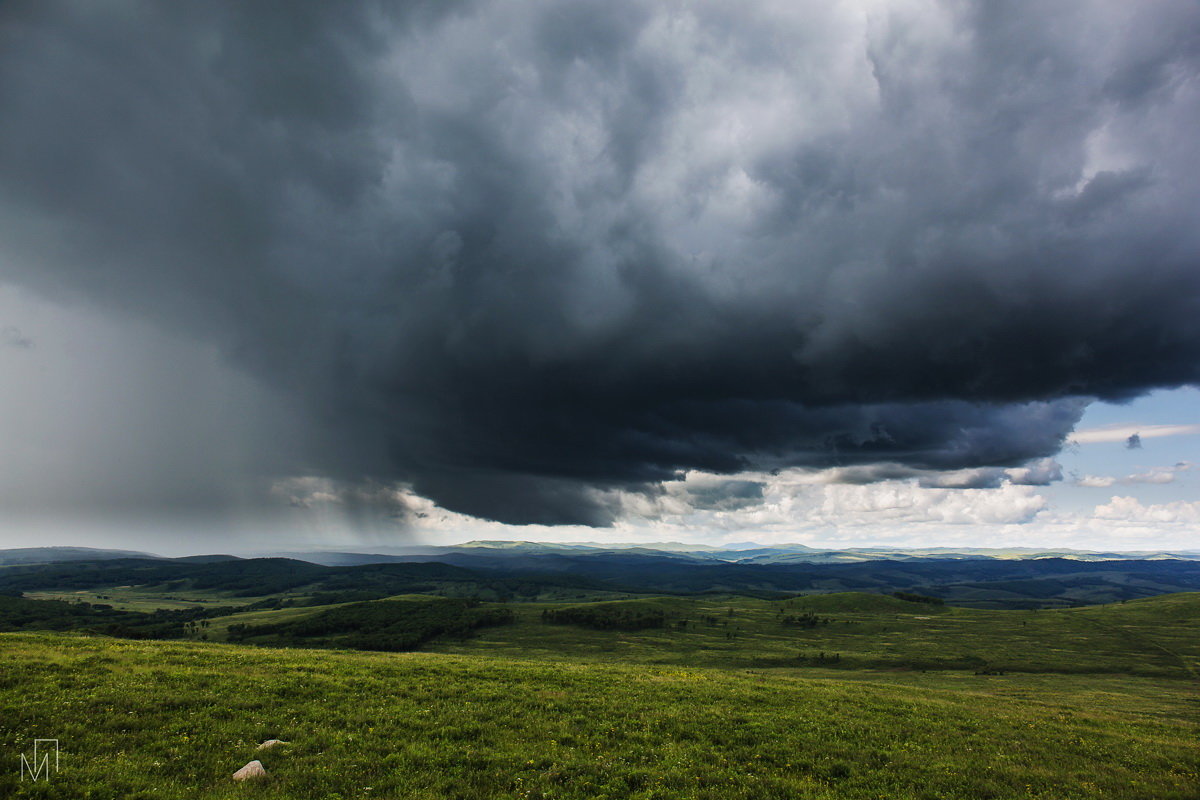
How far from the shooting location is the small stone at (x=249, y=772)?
627 inches

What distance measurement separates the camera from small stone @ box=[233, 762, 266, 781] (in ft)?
52.2

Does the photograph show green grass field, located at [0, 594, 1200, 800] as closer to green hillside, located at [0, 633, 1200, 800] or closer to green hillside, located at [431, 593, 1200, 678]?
green hillside, located at [0, 633, 1200, 800]

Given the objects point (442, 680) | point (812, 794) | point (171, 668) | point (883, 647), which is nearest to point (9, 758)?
point (171, 668)
